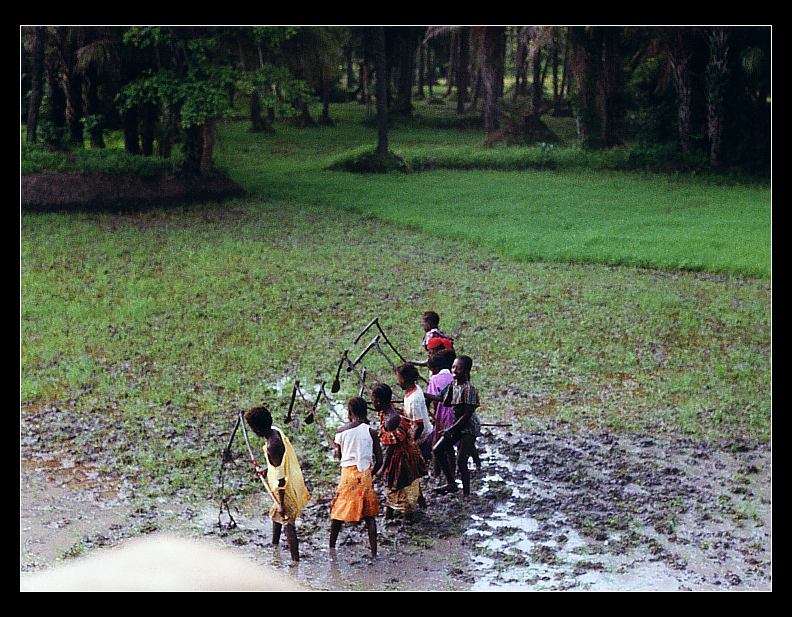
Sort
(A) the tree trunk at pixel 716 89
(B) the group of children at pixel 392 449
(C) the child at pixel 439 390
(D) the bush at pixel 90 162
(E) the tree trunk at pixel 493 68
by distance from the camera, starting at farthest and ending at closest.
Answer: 1. (E) the tree trunk at pixel 493 68
2. (A) the tree trunk at pixel 716 89
3. (D) the bush at pixel 90 162
4. (C) the child at pixel 439 390
5. (B) the group of children at pixel 392 449

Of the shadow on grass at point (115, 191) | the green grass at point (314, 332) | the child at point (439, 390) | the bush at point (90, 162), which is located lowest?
the green grass at point (314, 332)

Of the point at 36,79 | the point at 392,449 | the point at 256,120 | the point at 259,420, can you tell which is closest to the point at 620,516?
the point at 392,449

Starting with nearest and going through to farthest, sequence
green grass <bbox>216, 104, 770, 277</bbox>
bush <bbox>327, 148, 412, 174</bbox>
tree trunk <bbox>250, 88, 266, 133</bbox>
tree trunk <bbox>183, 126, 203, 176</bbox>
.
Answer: green grass <bbox>216, 104, 770, 277</bbox>, tree trunk <bbox>183, 126, 203, 176</bbox>, bush <bbox>327, 148, 412, 174</bbox>, tree trunk <bbox>250, 88, 266, 133</bbox>

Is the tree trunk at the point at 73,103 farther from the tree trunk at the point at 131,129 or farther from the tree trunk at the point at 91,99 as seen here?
the tree trunk at the point at 131,129

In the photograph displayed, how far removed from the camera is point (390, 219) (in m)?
19.2

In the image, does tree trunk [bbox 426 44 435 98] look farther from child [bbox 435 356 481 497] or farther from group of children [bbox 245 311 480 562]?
child [bbox 435 356 481 497]

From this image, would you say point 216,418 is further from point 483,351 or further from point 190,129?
point 190,129

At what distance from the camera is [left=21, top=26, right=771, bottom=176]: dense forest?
20.2 meters

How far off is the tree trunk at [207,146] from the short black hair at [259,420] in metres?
15.5

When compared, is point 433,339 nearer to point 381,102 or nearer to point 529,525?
point 529,525

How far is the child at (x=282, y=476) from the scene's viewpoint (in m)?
6.35

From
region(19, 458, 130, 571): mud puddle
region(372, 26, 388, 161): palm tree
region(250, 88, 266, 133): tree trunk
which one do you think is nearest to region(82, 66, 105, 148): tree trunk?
region(372, 26, 388, 161): palm tree

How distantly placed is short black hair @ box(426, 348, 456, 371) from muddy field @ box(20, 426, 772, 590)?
Result: 0.87 meters

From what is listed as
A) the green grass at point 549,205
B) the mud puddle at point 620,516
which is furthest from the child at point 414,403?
the green grass at point 549,205
